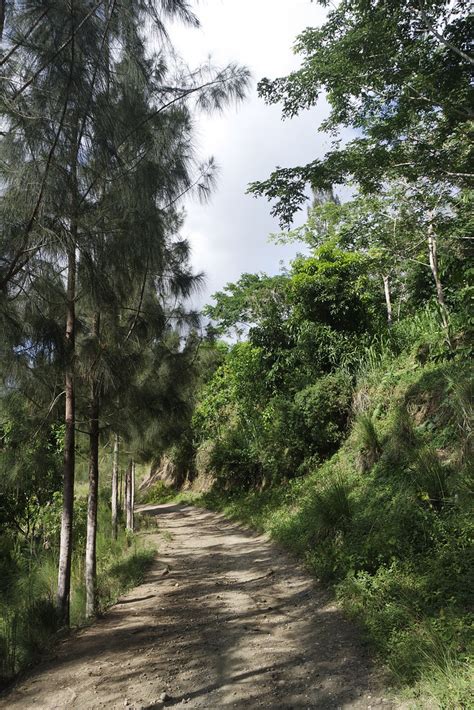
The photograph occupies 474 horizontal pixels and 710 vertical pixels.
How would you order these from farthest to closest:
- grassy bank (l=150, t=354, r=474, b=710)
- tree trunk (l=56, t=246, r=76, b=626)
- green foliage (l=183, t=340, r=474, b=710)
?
1. tree trunk (l=56, t=246, r=76, b=626)
2. green foliage (l=183, t=340, r=474, b=710)
3. grassy bank (l=150, t=354, r=474, b=710)

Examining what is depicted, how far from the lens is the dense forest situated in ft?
13.3

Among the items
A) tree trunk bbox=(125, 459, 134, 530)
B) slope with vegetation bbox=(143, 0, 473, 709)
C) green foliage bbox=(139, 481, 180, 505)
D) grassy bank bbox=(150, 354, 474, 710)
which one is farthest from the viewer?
green foliage bbox=(139, 481, 180, 505)

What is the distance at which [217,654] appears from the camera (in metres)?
4.43

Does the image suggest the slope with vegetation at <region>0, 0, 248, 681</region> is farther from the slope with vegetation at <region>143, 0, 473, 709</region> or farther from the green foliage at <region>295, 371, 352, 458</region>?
the green foliage at <region>295, 371, 352, 458</region>

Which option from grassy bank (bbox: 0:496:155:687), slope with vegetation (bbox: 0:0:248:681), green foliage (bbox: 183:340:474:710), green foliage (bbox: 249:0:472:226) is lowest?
grassy bank (bbox: 0:496:155:687)

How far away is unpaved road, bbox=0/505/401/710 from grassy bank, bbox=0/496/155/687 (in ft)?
0.98

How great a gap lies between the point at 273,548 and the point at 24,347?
6.23 m

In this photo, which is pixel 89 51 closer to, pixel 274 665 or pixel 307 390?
pixel 274 665

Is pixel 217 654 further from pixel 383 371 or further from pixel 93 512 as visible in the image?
pixel 383 371

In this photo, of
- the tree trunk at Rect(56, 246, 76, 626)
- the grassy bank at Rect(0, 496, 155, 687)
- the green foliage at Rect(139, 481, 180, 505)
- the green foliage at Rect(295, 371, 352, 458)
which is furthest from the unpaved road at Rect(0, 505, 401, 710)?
the green foliage at Rect(139, 481, 180, 505)

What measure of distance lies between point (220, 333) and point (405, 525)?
218 inches

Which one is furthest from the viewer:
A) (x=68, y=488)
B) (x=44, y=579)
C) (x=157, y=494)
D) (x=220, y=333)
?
(x=157, y=494)

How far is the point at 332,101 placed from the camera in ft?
27.3

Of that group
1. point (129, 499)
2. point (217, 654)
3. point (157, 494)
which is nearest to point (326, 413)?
point (129, 499)
